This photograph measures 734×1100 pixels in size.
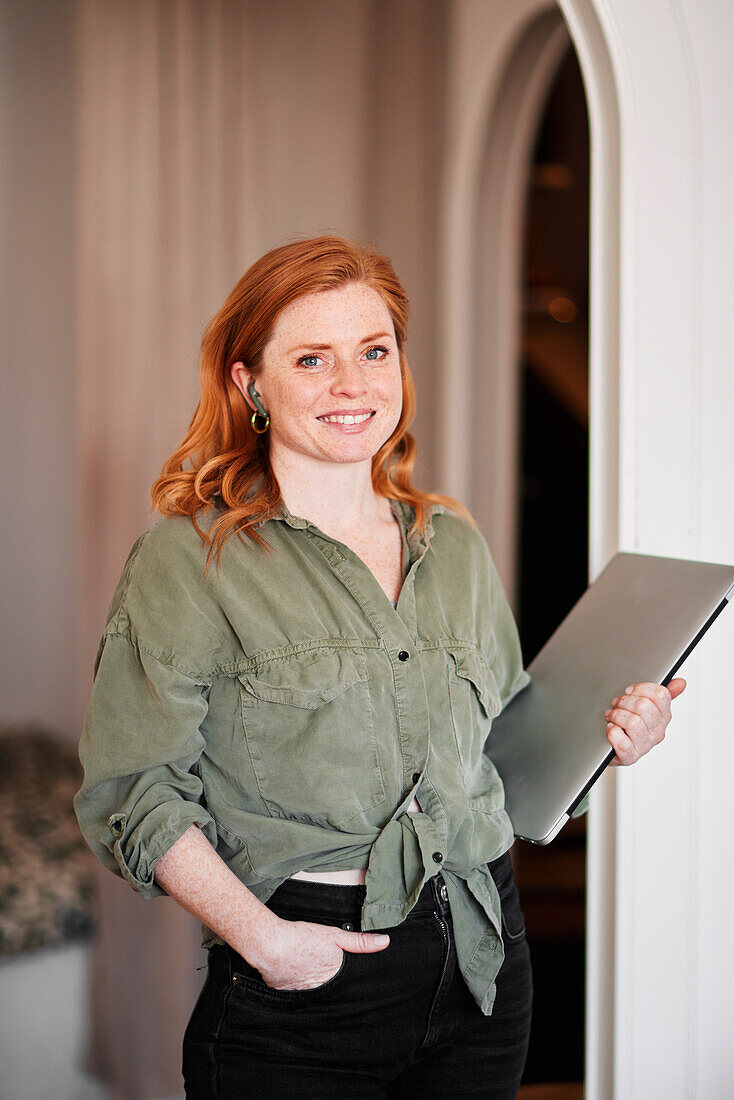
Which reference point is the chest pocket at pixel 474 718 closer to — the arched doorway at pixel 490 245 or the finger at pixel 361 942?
the finger at pixel 361 942

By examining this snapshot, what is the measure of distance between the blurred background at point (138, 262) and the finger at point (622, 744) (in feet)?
3.45

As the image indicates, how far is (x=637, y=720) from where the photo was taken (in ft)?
4.44

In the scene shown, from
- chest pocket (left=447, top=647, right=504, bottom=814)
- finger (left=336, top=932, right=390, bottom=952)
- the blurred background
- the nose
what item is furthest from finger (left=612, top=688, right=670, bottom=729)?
the blurred background

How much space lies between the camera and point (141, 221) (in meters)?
2.34

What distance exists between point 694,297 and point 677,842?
89 centimetres

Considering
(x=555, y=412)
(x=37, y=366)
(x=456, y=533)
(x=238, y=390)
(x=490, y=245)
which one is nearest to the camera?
(x=238, y=390)

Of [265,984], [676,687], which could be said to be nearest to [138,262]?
[676,687]

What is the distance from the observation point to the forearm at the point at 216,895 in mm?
1197

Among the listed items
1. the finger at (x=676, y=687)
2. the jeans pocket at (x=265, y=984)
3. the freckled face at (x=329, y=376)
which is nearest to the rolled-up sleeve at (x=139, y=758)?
the jeans pocket at (x=265, y=984)

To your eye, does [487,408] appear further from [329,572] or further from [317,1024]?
[317,1024]

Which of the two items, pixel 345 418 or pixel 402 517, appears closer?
pixel 345 418

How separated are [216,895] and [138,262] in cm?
157

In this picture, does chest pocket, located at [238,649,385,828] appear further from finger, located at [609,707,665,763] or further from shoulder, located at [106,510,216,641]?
finger, located at [609,707,665,763]

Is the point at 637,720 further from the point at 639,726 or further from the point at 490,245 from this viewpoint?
the point at 490,245
